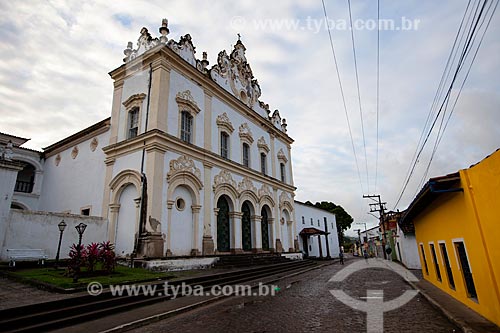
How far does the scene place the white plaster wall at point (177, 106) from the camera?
48.2 ft

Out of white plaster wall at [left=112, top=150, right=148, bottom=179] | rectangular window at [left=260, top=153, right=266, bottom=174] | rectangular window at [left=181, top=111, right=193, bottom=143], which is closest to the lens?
white plaster wall at [left=112, top=150, right=148, bottom=179]

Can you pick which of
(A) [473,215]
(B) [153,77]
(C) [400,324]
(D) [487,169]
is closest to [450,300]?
(C) [400,324]

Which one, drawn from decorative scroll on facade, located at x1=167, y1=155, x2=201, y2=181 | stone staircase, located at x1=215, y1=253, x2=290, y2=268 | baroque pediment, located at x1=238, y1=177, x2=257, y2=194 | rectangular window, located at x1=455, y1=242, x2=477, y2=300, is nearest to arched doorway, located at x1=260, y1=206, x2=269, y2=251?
stone staircase, located at x1=215, y1=253, x2=290, y2=268

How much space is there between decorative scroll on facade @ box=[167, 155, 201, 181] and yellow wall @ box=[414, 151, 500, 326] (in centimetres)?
1056

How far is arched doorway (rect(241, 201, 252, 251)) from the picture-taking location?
749 inches

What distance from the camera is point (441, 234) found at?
766 cm

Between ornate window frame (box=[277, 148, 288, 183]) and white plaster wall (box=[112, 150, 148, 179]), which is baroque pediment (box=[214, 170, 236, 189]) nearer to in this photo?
white plaster wall (box=[112, 150, 148, 179])

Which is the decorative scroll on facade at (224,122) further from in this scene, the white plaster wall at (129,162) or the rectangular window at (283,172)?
the rectangular window at (283,172)

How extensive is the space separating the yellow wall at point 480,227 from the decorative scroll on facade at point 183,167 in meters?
10.6

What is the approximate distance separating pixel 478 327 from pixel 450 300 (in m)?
2.77

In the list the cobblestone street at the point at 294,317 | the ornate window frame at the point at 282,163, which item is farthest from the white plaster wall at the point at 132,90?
the ornate window frame at the point at 282,163

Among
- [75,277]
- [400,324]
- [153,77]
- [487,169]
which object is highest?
[153,77]

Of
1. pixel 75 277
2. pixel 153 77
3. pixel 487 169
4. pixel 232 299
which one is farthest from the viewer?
pixel 153 77

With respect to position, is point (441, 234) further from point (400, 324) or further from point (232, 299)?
point (232, 299)
